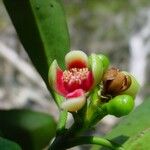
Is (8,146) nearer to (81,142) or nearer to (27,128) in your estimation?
(81,142)

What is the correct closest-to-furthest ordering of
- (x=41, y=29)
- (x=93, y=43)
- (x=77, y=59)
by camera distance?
(x=77, y=59)
(x=41, y=29)
(x=93, y=43)

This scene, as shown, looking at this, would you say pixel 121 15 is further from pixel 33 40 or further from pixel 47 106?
pixel 33 40

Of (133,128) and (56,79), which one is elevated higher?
(56,79)

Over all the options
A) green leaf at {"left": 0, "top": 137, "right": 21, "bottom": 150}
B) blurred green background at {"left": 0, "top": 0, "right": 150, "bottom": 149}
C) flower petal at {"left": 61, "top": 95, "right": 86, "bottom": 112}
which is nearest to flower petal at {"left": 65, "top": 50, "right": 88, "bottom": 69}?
flower petal at {"left": 61, "top": 95, "right": 86, "bottom": 112}

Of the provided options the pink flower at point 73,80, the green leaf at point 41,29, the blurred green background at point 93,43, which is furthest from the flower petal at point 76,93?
the blurred green background at point 93,43

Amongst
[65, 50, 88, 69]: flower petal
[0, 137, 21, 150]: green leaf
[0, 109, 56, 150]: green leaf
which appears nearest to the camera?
[0, 137, 21, 150]: green leaf

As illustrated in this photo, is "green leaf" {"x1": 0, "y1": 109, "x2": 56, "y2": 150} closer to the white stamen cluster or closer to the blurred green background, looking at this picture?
the white stamen cluster

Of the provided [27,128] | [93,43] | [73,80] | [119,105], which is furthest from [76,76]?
[93,43]
